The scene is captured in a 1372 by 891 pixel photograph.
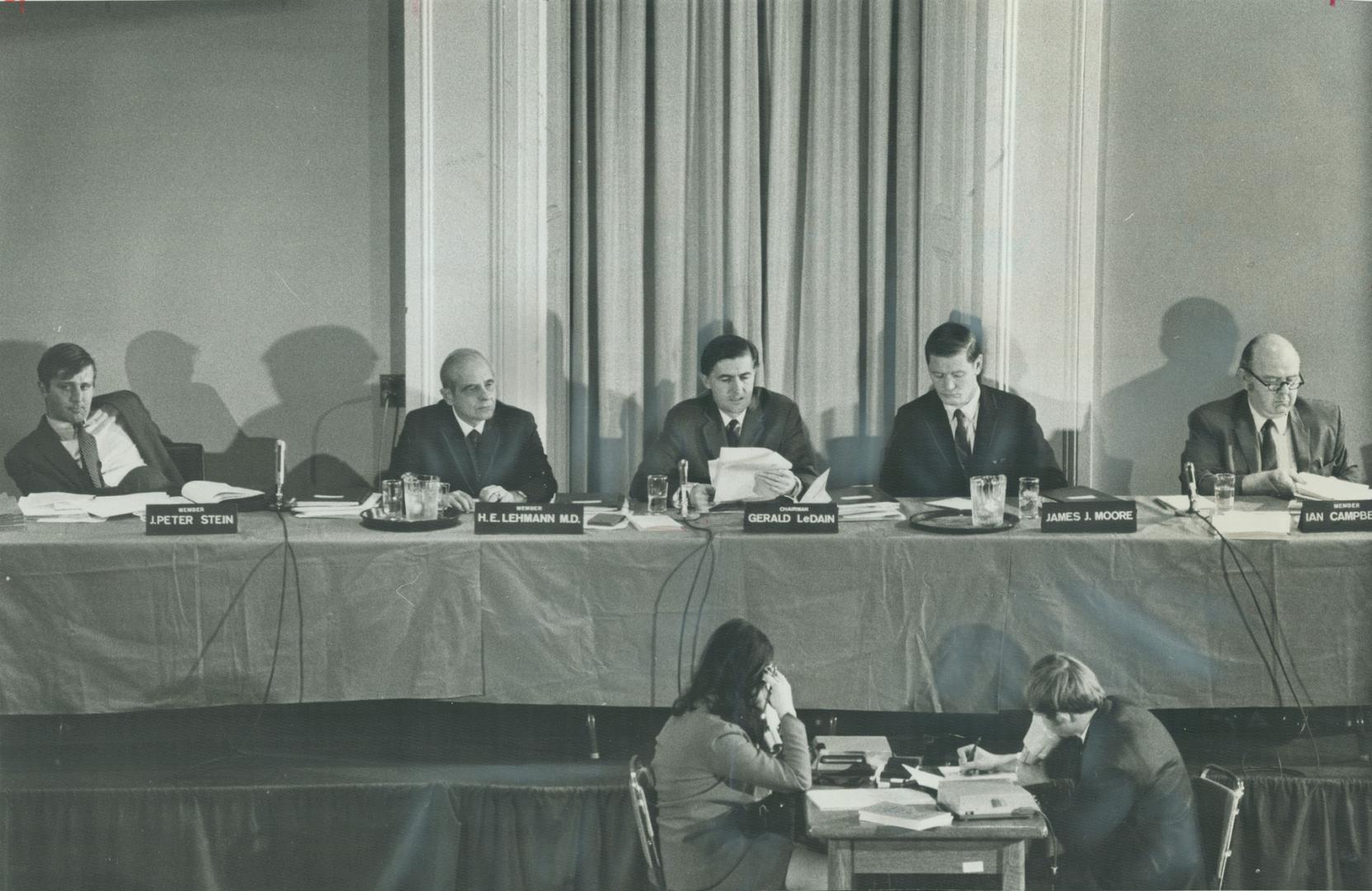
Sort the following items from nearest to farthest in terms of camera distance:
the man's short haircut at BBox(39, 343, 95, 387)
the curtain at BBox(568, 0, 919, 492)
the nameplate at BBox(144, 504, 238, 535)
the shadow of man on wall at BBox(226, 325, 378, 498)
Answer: the nameplate at BBox(144, 504, 238, 535), the man's short haircut at BBox(39, 343, 95, 387), the curtain at BBox(568, 0, 919, 492), the shadow of man on wall at BBox(226, 325, 378, 498)

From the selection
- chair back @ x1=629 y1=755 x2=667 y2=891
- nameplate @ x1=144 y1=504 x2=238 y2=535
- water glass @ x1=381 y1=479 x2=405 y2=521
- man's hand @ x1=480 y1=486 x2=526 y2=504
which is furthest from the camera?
man's hand @ x1=480 y1=486 x2=526 y2=504

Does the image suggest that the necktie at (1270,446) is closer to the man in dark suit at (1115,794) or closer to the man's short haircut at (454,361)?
the man in dark suit at (1115,794)

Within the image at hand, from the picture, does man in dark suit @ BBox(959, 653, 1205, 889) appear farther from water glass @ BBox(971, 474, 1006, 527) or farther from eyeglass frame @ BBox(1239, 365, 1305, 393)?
eyeglass frame @ BBox(1239, 365, 1305, 393)

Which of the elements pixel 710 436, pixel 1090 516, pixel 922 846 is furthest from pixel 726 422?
pixel 922 846

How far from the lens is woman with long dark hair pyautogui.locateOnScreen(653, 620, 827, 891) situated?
253 centimetres

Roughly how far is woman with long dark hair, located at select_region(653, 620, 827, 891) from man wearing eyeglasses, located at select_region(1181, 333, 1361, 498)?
197 centimetres

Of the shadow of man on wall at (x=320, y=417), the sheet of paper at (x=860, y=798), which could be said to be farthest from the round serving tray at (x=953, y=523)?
the shadow of man on wall at (x=320, y=417)

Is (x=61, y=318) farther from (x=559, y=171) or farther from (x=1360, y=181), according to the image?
(x=1360, y=181)

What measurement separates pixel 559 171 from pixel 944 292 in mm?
1420

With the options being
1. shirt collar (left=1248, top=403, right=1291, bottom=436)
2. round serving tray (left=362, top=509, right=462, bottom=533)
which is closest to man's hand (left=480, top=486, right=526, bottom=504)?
round serving tray (left=362, top=509, right=462, bottom=533)

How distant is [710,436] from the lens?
4160 millimetres

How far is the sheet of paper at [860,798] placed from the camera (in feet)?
7.89

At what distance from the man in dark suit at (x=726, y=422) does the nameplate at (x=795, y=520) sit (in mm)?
888

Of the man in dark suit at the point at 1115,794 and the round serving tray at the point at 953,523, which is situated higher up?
the round serving tray at the point at 953,523
